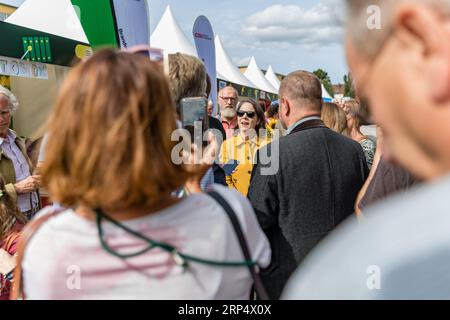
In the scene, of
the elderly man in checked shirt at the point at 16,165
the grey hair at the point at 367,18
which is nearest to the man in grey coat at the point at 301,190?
the grey hair at the point at 367,18

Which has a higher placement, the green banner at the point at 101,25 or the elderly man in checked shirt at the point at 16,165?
the green banner at the point at 101,25

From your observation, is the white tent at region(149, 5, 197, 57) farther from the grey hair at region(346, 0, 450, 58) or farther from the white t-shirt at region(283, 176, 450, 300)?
the white t-shirt at region(283, 176, 450, 300)

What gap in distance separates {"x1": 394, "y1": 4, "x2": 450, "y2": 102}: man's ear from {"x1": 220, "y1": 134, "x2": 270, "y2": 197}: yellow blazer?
10.5 ft

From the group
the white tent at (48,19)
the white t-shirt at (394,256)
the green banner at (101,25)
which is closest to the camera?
the white t-shirt at (394,256)

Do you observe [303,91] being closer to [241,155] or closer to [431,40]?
[241,155]

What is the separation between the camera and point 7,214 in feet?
9.12

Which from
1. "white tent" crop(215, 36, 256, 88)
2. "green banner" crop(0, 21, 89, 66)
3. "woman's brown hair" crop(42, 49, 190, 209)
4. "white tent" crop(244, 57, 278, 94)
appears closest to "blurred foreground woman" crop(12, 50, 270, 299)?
"woman's brown hair" crop(42, 49, 190, 209)

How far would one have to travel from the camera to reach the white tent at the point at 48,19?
702 centimetres

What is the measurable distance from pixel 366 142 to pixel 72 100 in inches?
143

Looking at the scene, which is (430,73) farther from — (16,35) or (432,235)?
(16,35)

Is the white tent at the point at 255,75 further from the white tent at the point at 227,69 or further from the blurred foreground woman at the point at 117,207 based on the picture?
the blurred foreground woman at the point at 117,207

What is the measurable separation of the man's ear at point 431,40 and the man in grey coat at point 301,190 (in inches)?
75.6

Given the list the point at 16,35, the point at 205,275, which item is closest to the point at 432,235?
the point at 205,275

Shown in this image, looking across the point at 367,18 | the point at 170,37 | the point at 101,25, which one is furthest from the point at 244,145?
the point at 170,37
